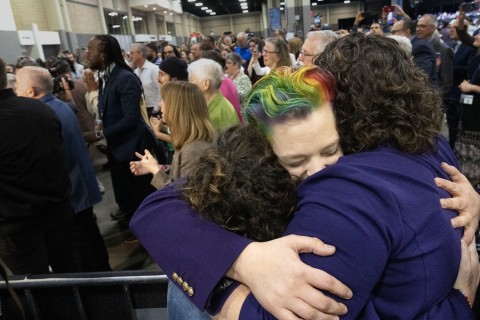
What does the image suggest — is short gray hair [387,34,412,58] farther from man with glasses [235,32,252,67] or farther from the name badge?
man with glasses [235,32,252,67]

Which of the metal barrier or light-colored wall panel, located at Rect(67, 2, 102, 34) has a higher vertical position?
light-colored wall panel, located at Rect(67, 2, 102, 34)

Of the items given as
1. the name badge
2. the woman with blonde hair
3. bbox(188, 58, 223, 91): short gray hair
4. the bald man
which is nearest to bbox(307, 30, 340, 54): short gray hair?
bbox(188, 58, 223, 91): short gray hair

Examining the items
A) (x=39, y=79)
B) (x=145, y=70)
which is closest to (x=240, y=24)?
(x=145, y=70)

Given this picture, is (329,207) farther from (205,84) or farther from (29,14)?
(29,14)

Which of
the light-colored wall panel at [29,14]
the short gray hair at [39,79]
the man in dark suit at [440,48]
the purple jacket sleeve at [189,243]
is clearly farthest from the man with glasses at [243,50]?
the light-colored wall panel at [29,14]

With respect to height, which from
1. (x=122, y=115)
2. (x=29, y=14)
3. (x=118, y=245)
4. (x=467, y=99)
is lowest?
(x=118, y=245)

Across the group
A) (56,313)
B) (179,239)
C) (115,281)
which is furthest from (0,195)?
(179,239)

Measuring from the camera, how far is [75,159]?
109 inches

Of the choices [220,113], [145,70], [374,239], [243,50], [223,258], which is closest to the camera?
[374,239]

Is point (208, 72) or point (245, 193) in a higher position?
point (208, 72)

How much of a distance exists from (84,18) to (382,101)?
1659cm

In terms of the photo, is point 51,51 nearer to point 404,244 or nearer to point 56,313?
point 56,313

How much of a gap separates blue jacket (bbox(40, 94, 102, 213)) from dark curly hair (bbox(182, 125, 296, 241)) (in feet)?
7.15

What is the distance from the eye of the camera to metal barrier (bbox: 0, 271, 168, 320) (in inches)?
53.7
